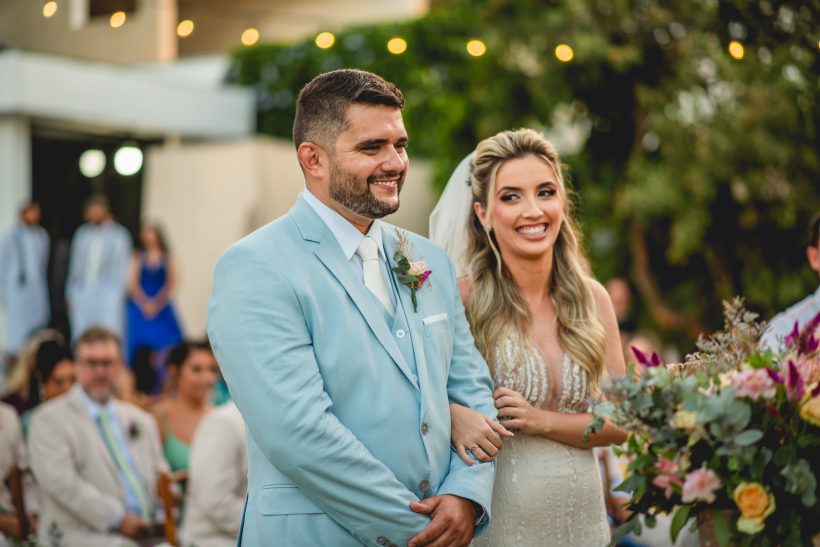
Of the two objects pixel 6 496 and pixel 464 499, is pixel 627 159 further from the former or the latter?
pixel 464 499

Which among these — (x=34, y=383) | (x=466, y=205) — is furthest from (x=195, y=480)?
(x=466, y=205)

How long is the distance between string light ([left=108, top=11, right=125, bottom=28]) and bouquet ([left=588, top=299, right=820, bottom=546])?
5.20 meters

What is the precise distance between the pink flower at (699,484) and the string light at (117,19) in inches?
213

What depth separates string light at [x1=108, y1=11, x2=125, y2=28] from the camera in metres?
7.05

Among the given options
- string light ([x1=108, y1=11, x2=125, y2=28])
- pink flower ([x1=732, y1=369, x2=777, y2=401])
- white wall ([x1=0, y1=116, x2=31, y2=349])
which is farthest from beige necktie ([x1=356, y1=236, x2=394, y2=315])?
white wall ([x1=0, y1=116, x2=31, y2=349])

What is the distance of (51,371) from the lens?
21.7 ft

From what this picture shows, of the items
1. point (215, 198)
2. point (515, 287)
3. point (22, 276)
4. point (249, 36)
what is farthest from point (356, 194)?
point (215, 198)

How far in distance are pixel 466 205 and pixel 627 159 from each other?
9015 mm

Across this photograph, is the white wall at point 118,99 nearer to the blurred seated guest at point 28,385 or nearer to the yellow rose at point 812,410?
the blurred seated guest at point 28,385

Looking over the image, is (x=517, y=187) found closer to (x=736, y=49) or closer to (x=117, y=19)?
(x=736, y=49)

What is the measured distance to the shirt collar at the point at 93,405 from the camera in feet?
19.7

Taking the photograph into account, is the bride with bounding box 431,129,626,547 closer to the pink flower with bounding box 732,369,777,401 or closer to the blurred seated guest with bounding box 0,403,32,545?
the pink flower with bounding box 732,369,777,401

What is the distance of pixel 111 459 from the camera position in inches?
236

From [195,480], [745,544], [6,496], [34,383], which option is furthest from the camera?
[34,383]
